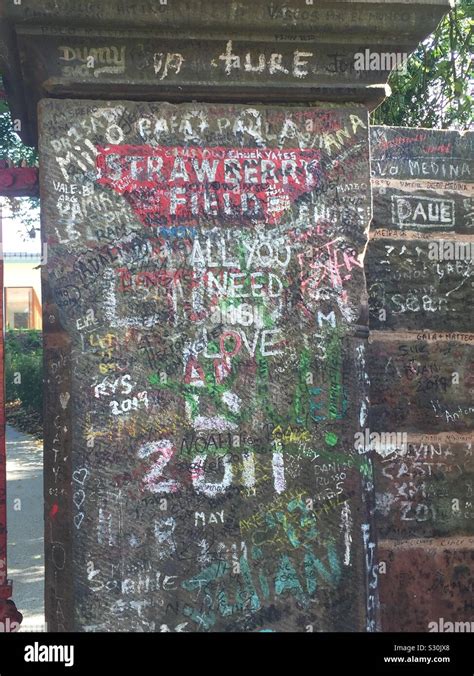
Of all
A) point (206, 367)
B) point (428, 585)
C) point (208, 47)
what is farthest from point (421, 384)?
point (208, 47)

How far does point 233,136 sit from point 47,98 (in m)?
0.76

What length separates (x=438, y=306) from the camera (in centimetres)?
378

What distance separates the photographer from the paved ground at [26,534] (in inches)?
206

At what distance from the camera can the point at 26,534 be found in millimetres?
7516

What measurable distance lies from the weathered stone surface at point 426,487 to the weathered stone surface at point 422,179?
1078mm

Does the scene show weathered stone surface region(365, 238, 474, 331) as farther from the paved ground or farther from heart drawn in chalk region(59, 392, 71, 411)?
the paved ground

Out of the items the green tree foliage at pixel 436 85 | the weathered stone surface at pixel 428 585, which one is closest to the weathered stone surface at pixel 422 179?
the weathered stone surface at pixel 428 585

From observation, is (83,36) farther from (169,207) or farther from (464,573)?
(464,573)

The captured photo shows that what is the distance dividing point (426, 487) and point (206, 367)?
1362 millimetres

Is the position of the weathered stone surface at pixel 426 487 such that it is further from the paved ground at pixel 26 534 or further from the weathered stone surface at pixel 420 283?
the paved ground at pixel 26 534

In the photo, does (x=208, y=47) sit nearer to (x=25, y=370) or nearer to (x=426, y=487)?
(x=426, y=487)

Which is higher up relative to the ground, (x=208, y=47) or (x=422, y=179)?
(x=208, y=47)

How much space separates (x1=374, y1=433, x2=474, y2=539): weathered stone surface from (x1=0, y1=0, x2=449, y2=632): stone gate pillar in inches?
19.4

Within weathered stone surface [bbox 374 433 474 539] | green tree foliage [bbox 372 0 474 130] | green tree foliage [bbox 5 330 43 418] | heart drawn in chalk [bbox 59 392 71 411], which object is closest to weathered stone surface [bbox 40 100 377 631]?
heart drawn in chalk [bbox 59 392 71 411]
